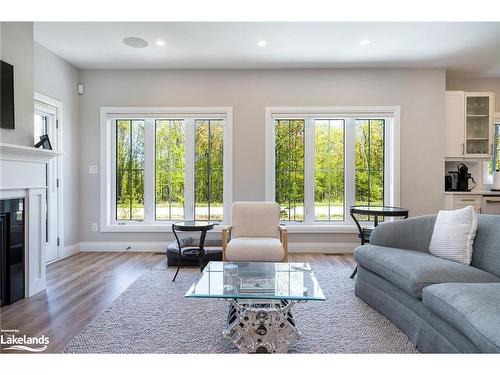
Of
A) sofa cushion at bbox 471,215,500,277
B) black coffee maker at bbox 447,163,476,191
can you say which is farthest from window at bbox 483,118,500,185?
sofa cushion at bbox 471,215,500,277

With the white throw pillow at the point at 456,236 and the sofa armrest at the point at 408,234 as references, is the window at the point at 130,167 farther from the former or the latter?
the white throw pillow at the point at 456,236

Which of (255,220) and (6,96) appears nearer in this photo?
(6,96)

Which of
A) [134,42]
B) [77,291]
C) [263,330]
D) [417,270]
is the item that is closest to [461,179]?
[417,270]

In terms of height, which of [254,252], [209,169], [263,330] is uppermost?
[209,169]

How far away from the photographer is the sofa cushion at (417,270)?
6.54ft

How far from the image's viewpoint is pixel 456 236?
2379 millimetres

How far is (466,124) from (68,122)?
5.84m

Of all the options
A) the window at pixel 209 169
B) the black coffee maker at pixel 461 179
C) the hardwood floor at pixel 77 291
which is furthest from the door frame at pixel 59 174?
the black coffee maker at pixel 461 179

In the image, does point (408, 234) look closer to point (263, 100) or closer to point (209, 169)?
point (263, 100)

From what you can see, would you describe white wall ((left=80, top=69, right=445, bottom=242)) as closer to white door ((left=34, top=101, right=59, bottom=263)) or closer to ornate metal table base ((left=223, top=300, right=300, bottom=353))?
white door ((left=34, top=101, right=59, bottom=263))

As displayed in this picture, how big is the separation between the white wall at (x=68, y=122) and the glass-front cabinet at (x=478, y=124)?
19.1ft

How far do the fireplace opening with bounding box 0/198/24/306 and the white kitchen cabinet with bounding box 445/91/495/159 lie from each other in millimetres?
5397

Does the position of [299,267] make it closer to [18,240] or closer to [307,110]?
[18,240]

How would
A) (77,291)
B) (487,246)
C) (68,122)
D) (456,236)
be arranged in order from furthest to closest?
(68,122)
(77,291)
(456,236)
(487,246)
